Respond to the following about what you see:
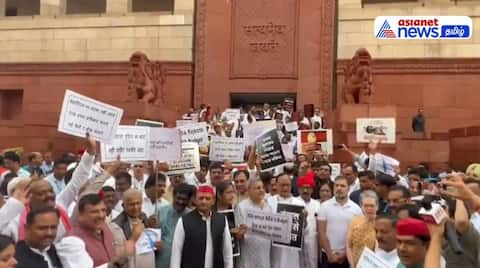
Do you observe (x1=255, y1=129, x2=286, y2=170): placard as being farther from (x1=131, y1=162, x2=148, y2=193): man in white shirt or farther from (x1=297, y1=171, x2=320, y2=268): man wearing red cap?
(x1=297, y1=171, x2=320, y2=268): man wearing red cap

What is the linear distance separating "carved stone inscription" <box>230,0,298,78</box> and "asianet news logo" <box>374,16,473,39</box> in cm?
295

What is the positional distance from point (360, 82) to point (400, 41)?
14.4 ft

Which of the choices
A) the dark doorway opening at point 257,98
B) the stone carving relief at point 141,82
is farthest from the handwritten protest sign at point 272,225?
the dark doorway opening at point 257,98

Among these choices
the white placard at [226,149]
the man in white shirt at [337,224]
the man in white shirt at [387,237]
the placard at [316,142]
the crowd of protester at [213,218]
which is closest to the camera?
the crowd of protester at [213,218]

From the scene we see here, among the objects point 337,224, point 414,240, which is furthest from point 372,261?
point 337,224

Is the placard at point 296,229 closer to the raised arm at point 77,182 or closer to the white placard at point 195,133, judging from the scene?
the raised arm at point 77,182

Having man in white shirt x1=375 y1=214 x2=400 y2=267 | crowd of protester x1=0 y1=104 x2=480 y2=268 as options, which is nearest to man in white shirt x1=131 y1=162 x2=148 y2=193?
crowd of protester x1=0 y1=104 x2=480 y2=268

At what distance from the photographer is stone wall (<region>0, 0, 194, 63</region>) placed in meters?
25.0

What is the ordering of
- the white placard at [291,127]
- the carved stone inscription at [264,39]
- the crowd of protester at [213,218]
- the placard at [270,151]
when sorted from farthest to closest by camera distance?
the carved stone inscription at [264,39] < the white placard at [291,127] < the placard at [270,151] < the crowd of protester at [213,218]

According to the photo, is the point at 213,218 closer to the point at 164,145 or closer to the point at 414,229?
the point at 164,145

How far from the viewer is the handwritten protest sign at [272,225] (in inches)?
287

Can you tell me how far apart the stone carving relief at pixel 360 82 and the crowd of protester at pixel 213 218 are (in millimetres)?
9456

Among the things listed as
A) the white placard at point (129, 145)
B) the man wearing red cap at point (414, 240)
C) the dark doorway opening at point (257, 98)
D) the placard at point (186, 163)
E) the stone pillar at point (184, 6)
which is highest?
the stone pillar at point (184, 6)

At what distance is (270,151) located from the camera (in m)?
10.1
